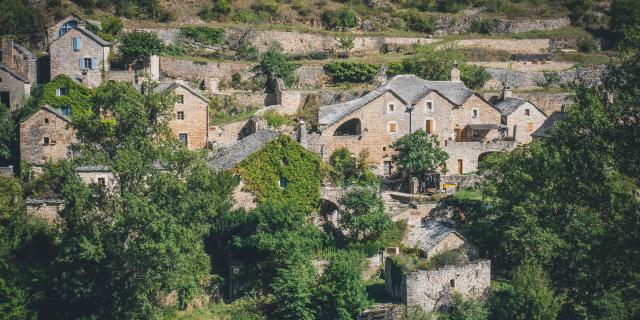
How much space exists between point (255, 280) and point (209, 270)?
185 cm

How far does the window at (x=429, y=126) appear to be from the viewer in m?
50.3

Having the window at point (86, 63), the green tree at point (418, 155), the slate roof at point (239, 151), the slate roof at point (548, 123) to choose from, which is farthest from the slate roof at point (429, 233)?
the window at point (86, 63)

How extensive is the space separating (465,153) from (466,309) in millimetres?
15808

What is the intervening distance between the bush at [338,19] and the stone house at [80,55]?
20.8 m

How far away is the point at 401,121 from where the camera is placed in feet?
164

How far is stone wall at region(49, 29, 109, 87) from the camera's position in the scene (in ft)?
169

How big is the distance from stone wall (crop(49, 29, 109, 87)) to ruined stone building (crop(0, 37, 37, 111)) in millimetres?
1329

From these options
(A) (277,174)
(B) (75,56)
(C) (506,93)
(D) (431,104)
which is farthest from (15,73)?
(C) (506,93)

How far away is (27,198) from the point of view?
40.3 meters

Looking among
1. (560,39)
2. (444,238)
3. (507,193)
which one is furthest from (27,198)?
(560,39)

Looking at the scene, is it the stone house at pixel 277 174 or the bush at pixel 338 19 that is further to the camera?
the bush at pixel 338 19

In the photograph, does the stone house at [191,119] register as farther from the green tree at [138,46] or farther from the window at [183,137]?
the green tree at [138,46]

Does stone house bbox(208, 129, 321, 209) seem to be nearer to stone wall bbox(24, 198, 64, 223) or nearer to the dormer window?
stone wall bbox(24, 198, 64, 223)

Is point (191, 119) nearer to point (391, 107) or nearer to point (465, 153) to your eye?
point (391, 107)
